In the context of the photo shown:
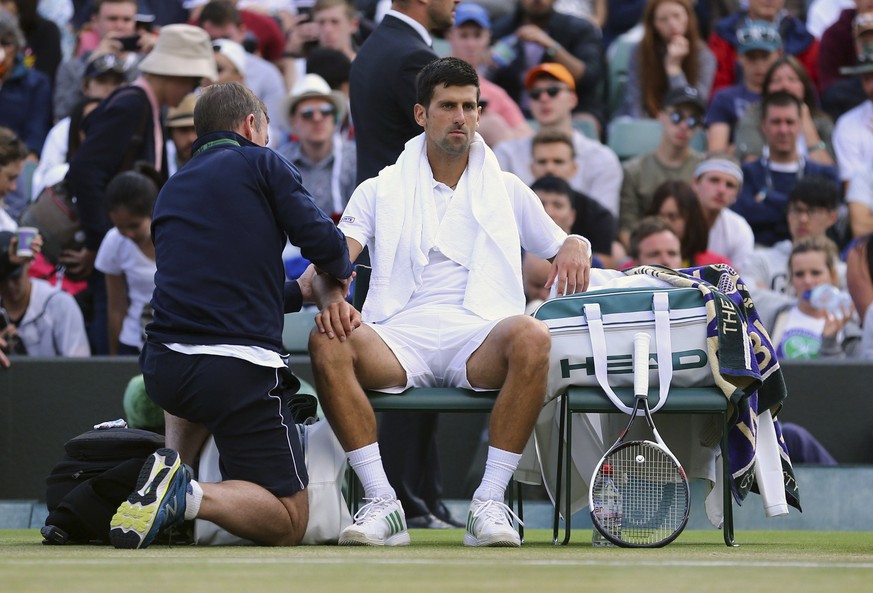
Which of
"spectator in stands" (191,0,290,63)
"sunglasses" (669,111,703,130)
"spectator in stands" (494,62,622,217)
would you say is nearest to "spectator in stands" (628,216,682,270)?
"spectator in stands" (494,62,622,217)

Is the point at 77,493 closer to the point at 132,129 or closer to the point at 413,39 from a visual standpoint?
the point at 413,39

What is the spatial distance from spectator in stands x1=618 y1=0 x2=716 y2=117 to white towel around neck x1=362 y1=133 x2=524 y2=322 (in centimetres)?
546

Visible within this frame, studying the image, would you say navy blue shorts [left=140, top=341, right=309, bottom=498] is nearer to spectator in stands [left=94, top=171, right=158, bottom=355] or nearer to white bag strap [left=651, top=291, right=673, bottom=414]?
white bag strap [left=651, top=291, right=673, bottom=414]

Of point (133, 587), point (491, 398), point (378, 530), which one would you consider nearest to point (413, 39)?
point (491, 398)

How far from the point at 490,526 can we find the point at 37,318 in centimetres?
378

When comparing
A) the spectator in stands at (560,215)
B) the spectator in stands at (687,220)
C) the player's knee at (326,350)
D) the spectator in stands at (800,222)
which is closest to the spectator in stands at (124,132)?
the spectator in stands at (560,215)

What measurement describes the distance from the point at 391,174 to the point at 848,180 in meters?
5.57

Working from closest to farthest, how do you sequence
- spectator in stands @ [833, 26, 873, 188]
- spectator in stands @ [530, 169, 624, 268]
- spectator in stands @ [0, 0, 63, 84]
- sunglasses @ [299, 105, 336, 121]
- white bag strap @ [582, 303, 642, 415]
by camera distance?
white bag strap @ [582, 303, 642, 415]
spectator in stands @ [530, 169, 624, 268]
sunglasses @ [299, 105, 336, 121]
spectator in stands @ [833, 26, 873, 188]
spectator in stands @ [0, 0, 63, 84]

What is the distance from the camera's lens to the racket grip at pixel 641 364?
5.36 metres

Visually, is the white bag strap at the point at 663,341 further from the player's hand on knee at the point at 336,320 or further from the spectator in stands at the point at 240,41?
the spectator in stands at the point at 240,41

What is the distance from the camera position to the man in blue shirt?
5168 mm

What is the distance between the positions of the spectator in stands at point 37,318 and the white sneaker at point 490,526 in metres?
3.56

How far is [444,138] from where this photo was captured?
19.0 ft

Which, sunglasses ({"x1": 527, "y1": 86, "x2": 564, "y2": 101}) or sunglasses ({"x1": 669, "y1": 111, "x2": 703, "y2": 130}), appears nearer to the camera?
sunglasses ({"x1": 527, "y1": 86, "x2": 564, "y2": 101})
